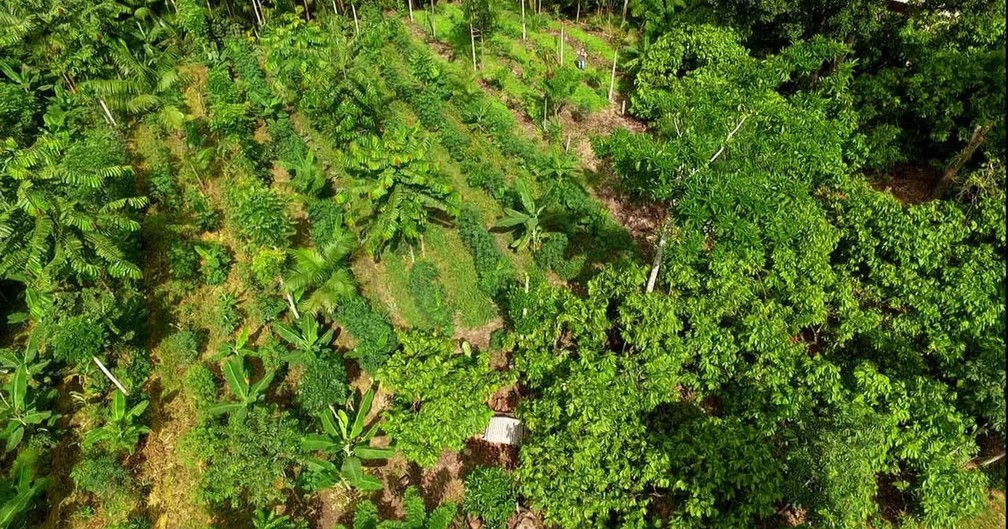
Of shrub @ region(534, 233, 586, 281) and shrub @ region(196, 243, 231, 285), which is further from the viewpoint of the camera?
shrub @ region(534, 233, 586, 281)

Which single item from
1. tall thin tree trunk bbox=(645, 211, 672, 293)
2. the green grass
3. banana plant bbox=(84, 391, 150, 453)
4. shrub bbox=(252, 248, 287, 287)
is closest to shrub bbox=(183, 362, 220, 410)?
banana plant bbox=(84, 391, 150, 453)

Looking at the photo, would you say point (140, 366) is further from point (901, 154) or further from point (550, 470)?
point (901, 154)

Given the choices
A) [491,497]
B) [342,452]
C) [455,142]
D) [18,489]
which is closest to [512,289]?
[491,497]

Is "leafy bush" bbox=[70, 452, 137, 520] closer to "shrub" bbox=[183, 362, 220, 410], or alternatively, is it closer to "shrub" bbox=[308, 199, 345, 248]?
"shrub" bbox=[183, 362, 220, 410]

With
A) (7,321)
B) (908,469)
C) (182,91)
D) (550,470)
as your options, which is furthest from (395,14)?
(908,469)

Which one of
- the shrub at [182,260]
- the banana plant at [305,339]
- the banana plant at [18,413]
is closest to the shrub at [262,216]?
the shrub at [182,260]

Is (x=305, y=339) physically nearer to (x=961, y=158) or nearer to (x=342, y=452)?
(x=342, y=452)
